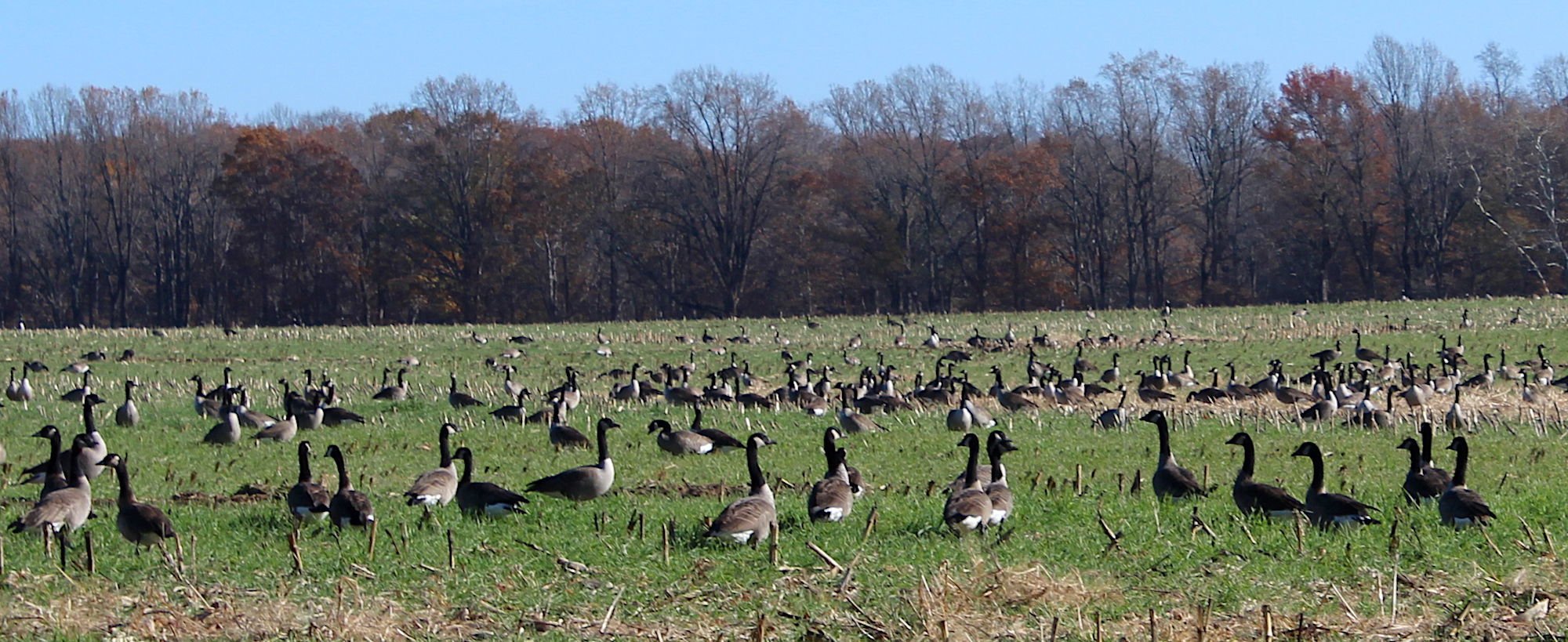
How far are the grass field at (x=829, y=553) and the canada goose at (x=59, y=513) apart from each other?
0.18 m

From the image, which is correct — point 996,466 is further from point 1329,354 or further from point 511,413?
point 1329,354

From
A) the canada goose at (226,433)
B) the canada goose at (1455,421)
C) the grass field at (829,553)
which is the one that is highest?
the canada goose at (226,433)

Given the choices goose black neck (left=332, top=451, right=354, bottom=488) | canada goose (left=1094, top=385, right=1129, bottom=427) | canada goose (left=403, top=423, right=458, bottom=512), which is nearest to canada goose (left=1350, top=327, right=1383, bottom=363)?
canada goose (left=1094, top=385, right=1129, bottom=427)

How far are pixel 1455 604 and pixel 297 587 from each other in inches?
280

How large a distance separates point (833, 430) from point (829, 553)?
472cm

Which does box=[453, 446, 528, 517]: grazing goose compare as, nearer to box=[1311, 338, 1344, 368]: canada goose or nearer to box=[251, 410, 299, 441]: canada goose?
box=[251, 410, 299, 441]: canada goose

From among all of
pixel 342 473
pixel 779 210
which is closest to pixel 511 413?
pixel 342 473

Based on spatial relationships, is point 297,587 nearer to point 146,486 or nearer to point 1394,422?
point 146,486

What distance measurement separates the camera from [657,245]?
76.8 m

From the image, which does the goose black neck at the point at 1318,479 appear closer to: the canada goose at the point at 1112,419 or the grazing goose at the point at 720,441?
the grazing goose at the point at 720,441

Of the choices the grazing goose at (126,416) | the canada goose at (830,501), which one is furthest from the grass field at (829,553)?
the grazing goose at (126,416)

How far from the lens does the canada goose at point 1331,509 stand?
1090 centimetres

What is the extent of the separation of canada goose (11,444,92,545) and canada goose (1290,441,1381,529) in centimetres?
919

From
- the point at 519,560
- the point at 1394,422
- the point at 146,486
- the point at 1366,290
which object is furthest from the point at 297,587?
the point at 1366,290
